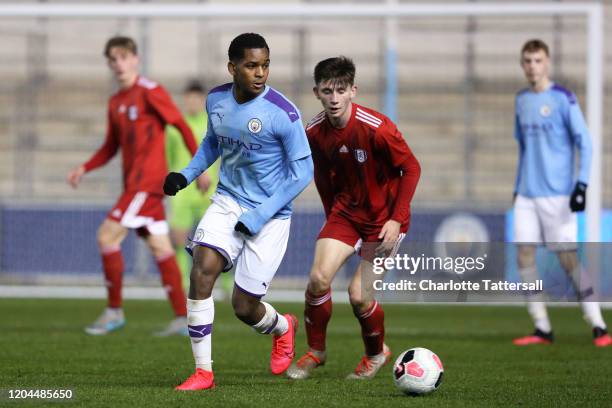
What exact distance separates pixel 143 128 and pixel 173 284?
51.9 inches

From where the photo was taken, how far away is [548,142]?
30.1 feet

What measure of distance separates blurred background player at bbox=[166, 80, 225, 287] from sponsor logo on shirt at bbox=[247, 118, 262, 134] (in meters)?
5.51

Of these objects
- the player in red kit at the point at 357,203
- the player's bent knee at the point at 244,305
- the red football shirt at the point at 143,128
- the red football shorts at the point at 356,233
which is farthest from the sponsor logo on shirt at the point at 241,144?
the red football shirt at the point at 143,128

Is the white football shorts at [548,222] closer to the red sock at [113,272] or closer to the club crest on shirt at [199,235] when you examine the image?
the red sock at [113,272]

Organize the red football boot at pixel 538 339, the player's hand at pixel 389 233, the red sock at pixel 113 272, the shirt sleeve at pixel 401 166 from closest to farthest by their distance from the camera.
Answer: the player's hand at pixel 389 233
the shirt sleeve at pixel 401 166
the red football boot at pixel 538 339
the red sock at pixel 113 272

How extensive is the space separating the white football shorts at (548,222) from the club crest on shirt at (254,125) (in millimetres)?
3690

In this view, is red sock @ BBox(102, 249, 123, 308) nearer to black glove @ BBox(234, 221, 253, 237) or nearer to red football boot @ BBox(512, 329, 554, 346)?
red football boot @ BBox(512, 329, 554, 346)

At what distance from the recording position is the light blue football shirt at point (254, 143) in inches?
240

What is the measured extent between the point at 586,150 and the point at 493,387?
307cm

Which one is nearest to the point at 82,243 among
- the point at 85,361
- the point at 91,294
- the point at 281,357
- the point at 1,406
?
the point at 91,294

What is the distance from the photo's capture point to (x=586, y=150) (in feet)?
29.2

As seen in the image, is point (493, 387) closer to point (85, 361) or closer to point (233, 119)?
point (233, 119)

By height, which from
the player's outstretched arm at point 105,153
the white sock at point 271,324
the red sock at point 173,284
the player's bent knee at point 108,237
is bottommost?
the red sock at point 173,284

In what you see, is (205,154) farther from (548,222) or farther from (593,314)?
(593,314)
